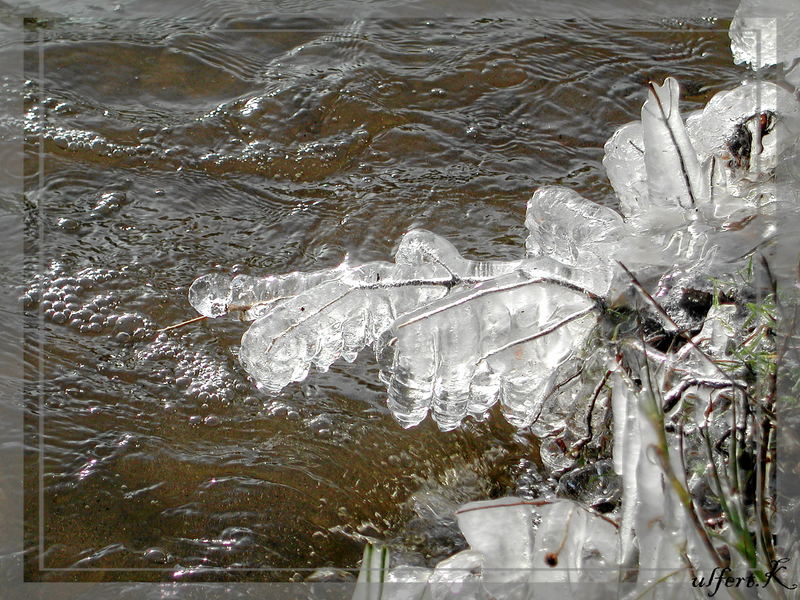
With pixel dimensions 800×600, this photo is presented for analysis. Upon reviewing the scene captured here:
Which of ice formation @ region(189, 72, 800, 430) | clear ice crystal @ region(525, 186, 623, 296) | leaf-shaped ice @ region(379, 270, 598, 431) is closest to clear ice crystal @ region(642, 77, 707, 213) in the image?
ice formation @ region(189, 72, 800, 430)

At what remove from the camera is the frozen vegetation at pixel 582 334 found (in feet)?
4.12

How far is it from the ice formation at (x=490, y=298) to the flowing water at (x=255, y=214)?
1.12 ft

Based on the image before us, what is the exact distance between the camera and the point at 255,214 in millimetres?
2605

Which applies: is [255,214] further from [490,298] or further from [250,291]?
[490,298]

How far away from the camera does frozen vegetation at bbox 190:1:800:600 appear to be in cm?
126

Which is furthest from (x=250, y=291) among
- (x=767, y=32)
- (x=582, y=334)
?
(x=767, y=32)

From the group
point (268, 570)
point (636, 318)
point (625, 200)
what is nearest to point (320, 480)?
point (268, 570)

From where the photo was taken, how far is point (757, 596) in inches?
42.7

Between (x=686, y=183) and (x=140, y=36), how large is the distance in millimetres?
2284

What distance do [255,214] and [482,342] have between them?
1.21 meters

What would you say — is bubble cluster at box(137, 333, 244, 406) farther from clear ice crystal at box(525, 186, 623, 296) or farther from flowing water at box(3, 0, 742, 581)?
clear ice crystal at box(525, 186, 623, 296)

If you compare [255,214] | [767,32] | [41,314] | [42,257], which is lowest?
[41,314]

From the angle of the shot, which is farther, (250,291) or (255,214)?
(255,214)

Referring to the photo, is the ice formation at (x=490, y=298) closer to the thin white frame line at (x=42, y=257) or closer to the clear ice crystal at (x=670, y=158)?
the clear ice crystal at (x=670, y=158)
